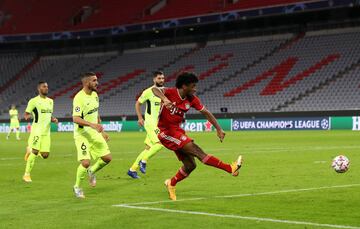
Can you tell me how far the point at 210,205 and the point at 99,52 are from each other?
67645mm

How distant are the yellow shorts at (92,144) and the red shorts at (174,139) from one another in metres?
2.00

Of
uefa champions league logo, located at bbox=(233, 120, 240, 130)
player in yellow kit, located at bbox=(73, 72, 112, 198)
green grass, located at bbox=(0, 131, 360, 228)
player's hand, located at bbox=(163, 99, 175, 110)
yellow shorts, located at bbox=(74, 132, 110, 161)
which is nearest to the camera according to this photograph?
green grass, located at bbox=(0, 131, 360, 228)

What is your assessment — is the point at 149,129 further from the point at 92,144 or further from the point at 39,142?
the point at 92,144

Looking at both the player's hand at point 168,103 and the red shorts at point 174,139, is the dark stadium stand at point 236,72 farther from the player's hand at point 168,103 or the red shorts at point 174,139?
the player's hand at point 168,103

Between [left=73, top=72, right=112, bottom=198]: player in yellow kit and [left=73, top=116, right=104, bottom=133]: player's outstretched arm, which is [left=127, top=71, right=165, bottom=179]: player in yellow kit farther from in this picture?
[left=73, top=116, right=104, bottom=133]: player's outstretched arm

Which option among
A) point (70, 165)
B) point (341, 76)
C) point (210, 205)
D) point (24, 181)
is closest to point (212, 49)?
point (341, 76)

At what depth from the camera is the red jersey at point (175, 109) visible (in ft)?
39.5

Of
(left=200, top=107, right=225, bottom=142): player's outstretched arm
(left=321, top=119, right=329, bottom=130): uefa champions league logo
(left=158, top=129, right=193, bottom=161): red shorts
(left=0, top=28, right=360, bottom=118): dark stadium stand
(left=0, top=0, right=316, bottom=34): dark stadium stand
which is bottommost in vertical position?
(left=158, top=129, right=193, bottom=161): red shorts

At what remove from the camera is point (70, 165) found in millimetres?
21688

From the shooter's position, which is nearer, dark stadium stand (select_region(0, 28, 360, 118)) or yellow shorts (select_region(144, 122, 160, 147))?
yellow shorts (select_region(144, 122, 160, 147))

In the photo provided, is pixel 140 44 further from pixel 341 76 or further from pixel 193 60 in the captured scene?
pixel 341 76

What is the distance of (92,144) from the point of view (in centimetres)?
1405

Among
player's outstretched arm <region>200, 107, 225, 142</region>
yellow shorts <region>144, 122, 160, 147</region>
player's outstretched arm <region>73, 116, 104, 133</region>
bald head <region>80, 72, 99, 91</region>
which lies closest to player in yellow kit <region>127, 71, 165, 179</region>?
yellow shorts <region>144, 122, 160, 147</region>

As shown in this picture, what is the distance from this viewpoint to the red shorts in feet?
39.8
